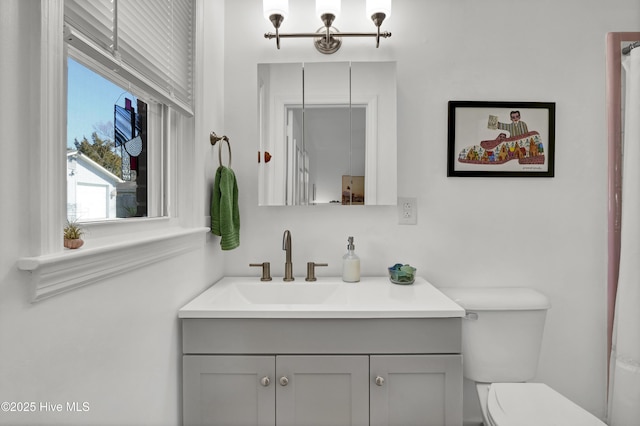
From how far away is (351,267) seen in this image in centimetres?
155

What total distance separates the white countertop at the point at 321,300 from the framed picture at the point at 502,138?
0.64 meters

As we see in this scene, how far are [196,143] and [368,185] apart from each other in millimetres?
770

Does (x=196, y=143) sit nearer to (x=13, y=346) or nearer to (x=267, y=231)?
(x=267, y=231)

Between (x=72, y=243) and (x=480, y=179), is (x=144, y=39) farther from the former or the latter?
(x=480, y=179)

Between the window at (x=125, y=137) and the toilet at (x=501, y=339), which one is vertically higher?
the window at (x=125, y=137)

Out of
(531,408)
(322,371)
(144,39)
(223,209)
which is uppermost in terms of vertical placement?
(144,39)

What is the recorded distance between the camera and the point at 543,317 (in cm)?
146

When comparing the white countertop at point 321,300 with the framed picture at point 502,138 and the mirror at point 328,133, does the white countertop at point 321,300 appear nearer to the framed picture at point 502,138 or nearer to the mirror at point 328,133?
the mirror at point 328,133

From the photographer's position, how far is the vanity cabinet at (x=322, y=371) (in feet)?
3.80

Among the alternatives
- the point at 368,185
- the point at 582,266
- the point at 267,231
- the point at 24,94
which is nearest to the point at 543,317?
the point at 582,266

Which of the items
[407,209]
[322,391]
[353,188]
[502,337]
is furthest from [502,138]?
[322,391]

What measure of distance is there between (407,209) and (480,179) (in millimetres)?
380

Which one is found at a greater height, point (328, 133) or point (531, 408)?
point (328, 133)

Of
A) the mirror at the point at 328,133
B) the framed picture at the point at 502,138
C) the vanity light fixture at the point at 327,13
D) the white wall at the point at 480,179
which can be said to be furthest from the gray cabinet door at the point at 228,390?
the vanity light fixture at the point at 327,13
